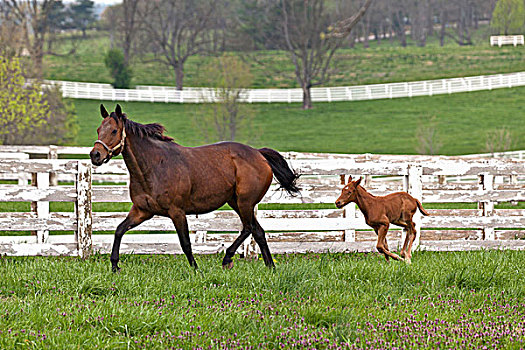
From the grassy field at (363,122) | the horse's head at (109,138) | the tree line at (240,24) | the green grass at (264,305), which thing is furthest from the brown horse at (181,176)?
the grassy field at (363,122)

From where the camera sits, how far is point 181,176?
26.2 feet

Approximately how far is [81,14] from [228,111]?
58014mm

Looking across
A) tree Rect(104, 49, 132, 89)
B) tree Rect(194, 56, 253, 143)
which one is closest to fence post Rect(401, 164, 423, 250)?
tree Rect(194, 56, 253, 143)

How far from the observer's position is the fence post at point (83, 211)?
29.5ft

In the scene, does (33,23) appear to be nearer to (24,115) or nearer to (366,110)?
(24,115)

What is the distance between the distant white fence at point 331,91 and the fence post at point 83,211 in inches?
1744

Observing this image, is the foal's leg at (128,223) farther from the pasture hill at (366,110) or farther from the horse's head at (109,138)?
the pasture hill at (366,110)

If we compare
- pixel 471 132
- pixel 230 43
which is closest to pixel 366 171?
pixel 471 132

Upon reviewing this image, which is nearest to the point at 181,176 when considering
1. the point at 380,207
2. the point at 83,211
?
the point at 83,211

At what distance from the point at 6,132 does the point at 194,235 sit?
20.7m

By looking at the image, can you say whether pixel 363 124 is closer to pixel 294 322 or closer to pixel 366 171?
pixel 366 171

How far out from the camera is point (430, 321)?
5816 millimetres

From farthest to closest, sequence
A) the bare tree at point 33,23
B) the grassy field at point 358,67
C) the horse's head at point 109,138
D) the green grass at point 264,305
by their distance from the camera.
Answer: the grassy field at point 358,67 < the bare tree at point 33,23 < the horse's head at point 109,138 < the green grass at point 264,305

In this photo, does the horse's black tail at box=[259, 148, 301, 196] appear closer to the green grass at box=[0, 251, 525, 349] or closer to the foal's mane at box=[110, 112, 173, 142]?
the green grass at box=[0, 251, 525, 349]
